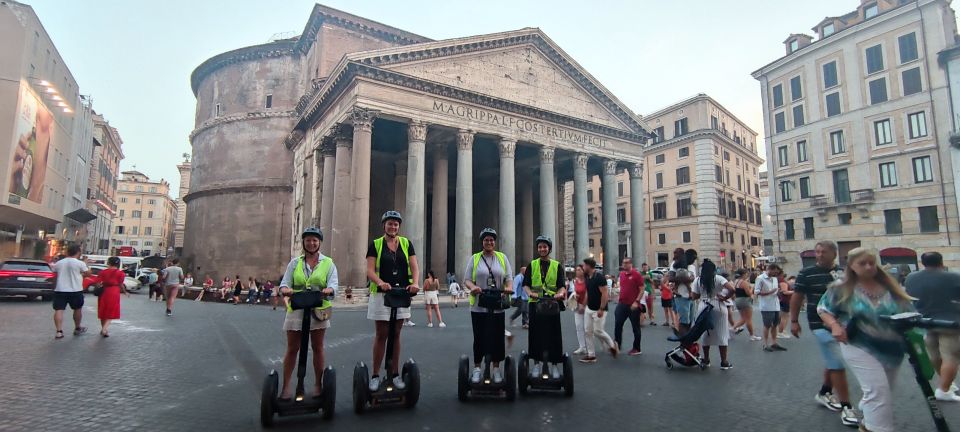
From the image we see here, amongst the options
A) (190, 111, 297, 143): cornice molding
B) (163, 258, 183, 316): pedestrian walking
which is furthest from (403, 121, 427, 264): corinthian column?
(190, 111, 297, 143): cornice molding

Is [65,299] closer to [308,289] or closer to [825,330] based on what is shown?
[308,289]

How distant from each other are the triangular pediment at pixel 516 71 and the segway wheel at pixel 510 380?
18924mm

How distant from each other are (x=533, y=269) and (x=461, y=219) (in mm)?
17784

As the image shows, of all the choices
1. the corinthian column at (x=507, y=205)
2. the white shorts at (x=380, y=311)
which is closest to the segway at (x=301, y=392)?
the white shorts at (x=380, y=311)

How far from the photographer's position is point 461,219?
23.6 meters

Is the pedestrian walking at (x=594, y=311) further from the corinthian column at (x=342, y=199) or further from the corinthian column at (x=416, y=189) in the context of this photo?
the corinthian column at (x=342, y=199)

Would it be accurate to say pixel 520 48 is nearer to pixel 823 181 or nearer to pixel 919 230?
pixel 823 181

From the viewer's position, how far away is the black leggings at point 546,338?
5535 mm

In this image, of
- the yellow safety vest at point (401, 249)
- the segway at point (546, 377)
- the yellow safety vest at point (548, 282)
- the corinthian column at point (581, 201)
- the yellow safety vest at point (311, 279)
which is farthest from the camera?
the corinthian column at point (581, 201)

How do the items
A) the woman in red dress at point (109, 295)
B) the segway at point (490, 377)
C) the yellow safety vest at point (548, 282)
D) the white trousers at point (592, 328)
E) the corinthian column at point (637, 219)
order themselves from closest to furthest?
the segway at point (490, 377), the yellow safety vest at point (548, 282), the white trousers at point (592, 328), the woman in red dress at point (109, 295), the corinthian column at point (637, 219)

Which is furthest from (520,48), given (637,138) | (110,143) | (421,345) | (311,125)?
(110,143)

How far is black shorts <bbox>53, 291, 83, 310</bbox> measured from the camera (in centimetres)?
941

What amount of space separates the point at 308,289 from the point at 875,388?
475cm

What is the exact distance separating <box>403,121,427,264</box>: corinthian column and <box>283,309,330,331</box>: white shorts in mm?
17033
